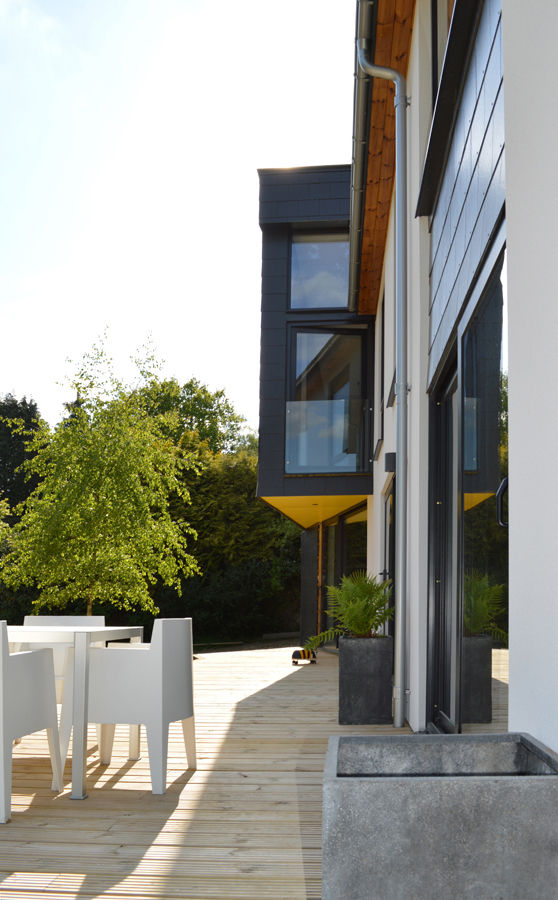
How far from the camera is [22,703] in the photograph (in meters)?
3.42

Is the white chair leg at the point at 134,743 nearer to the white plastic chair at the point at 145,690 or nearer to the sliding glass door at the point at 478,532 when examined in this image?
the white plastic chair at the point at 145,690

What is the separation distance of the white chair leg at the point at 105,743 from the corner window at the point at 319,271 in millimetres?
7016

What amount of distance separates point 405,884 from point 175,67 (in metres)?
8.49

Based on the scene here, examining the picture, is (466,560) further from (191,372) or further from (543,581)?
(191,372)

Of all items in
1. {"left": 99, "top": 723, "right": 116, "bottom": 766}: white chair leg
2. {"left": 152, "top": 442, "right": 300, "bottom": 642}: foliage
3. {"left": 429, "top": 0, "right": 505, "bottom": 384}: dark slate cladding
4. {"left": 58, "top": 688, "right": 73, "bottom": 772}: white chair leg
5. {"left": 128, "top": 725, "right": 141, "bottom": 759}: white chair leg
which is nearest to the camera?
{"left": 429, "top": 0, "right": 505, "bottom": 384}: dark slate cladding

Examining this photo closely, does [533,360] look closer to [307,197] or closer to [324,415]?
[324,415]

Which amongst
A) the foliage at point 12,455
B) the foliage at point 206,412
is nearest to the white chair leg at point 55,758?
the foliage at point 12,455

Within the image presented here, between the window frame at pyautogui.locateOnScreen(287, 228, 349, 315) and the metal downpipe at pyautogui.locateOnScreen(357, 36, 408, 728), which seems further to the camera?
the window frame at pyautogui.locateOnScreen(287, 228, 349, 315)

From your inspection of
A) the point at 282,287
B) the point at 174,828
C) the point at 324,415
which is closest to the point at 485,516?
the point at 174,828

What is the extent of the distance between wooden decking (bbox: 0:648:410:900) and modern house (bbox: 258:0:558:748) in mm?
791

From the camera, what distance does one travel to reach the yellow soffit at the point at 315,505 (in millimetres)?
10305

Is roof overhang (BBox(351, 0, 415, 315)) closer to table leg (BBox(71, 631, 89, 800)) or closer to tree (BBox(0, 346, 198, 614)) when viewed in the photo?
tree (BBox(0, 346, 198, 614))

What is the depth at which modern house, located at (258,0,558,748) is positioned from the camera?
1700 millimetres

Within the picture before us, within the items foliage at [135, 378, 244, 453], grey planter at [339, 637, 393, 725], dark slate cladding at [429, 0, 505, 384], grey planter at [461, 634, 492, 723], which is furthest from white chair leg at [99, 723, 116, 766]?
foliage at [135, 378, 244, 453]
